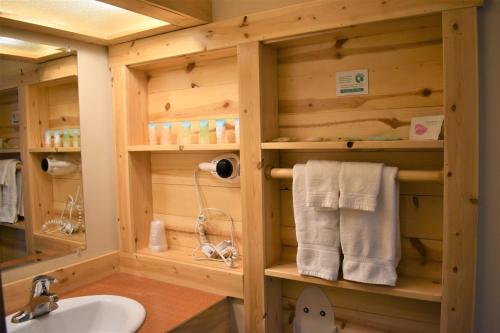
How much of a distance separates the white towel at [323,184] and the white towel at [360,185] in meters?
0.03

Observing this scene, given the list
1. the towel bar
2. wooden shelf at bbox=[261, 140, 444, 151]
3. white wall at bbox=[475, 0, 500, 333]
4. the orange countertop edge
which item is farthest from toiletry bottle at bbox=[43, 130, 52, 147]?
white wall at bbox=[475, 0, 500, 333]

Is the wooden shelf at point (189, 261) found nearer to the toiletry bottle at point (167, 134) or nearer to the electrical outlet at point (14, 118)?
the toiletry bottle at point (167, 134)

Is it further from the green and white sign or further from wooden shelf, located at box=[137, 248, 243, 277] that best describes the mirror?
the green and white sign

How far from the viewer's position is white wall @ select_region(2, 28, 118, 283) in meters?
1.84

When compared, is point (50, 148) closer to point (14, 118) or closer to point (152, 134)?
point (14, 118)

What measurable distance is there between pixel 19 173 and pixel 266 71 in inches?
42.7

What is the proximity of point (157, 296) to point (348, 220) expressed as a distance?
2.93 feet

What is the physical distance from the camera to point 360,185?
4.23ft

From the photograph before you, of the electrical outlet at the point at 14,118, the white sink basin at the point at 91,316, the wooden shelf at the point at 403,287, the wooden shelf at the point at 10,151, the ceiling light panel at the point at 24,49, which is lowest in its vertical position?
the white sink basin at the point at 91,316

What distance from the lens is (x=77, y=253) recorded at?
1820 millimetres

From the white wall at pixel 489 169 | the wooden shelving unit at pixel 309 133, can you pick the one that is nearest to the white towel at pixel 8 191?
the wooden shelving unit at pixel 309 133

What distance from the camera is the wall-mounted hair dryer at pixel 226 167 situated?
166cm

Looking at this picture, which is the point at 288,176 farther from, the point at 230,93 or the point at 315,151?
the point at 230,93

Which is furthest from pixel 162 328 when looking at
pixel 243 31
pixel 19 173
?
pixel 243 31
